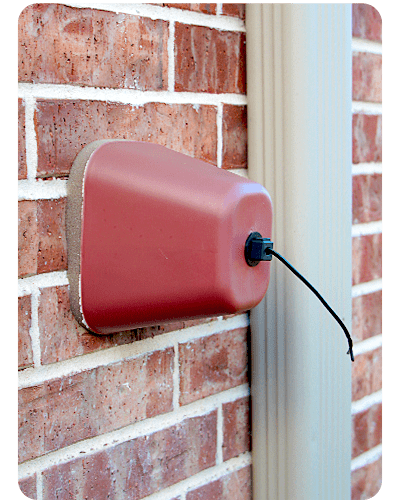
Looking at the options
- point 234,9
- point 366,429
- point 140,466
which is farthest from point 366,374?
point 234,9

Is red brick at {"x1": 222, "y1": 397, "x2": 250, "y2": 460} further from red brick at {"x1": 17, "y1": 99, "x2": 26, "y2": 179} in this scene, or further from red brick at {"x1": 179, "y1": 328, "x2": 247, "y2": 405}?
red brick at {"x1": 17, "y1": 99, "x2": 26, "y2": 179}

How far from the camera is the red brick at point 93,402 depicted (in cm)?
51

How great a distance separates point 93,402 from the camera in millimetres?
555

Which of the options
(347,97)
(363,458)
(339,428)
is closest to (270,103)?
(347,97)

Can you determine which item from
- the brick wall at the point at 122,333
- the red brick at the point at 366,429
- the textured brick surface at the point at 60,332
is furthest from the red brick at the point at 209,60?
the red brick at the point at 366,429

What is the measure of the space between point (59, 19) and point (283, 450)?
48 cm

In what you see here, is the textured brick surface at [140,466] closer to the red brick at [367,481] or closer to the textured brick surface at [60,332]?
the textured brick surface at [60,332]

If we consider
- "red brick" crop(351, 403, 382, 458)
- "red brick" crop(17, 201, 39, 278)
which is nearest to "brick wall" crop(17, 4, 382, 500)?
"red brick" crop(17, 201, 39, 278)

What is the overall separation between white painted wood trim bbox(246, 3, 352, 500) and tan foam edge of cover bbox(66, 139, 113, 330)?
207 mm

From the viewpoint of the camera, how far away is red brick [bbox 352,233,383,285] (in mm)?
831

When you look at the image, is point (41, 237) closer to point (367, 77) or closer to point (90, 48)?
point (90, 48)

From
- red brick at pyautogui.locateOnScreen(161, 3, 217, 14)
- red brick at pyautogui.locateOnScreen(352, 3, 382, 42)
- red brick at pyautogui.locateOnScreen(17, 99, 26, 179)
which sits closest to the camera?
red brick at pyautogui.locateOnScreen(17, 99, 26, 179)

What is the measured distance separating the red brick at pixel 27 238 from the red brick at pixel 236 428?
0.92ft

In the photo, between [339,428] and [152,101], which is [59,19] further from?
[339,428]
